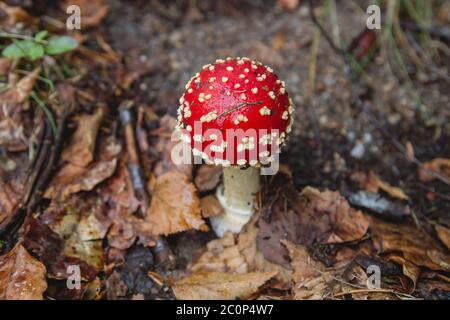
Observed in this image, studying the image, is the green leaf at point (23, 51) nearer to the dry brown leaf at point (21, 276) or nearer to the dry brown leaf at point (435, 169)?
the dry brown leaf at point (21, 276)

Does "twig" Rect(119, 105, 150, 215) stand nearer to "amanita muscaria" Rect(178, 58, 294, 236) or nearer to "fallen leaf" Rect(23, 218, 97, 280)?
"fallen leaf" Rect(23, 218, 97, 280)

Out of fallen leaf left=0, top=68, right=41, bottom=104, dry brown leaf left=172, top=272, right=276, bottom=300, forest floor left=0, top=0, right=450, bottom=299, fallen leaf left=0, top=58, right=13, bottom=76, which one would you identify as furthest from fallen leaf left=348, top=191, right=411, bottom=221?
fallen leaf left=0, top=58, right=13, bottom=76

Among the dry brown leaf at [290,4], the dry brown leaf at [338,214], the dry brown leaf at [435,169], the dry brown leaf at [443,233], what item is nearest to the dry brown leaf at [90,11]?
the dry brown leaf at [290,4]

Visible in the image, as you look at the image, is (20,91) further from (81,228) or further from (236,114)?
(236,114)

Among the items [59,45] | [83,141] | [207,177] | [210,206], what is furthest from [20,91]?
[210,206]
